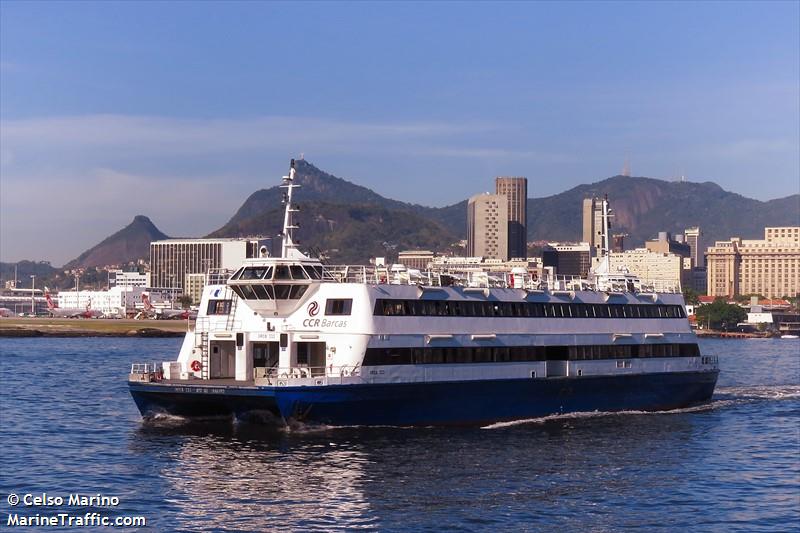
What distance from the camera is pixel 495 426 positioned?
45.7 m

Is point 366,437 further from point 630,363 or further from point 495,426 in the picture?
point 630,363

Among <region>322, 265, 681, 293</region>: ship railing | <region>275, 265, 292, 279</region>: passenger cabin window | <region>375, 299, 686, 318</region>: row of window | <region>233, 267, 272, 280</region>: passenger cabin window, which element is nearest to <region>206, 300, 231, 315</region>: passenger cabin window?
<region>233, 267, 272, 280</region>: passenger cabin window

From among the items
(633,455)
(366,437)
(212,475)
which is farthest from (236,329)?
(633,455)

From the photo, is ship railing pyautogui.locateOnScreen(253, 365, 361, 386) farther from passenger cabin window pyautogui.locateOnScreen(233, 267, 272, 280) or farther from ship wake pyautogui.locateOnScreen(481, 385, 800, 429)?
ship wake pyautogui.locateOnScreen(481, 385, 800, 429)

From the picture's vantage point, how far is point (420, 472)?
34.8 meters

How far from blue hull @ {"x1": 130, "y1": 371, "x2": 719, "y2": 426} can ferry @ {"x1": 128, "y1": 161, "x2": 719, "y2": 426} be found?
5 centimetres

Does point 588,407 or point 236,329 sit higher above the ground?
point 236,329

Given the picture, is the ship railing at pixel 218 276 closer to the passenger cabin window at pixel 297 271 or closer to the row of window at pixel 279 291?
the row of window at pixel 279 291

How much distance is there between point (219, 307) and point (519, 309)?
12799mm

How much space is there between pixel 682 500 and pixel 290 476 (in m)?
11.6

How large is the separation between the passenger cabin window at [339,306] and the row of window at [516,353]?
1.76 m

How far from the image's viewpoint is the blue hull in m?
40.1

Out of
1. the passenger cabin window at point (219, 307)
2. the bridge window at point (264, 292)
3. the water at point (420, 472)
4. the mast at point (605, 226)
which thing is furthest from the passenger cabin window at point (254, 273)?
the mast at point (605, 226)

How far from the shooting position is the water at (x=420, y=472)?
2956 cm
